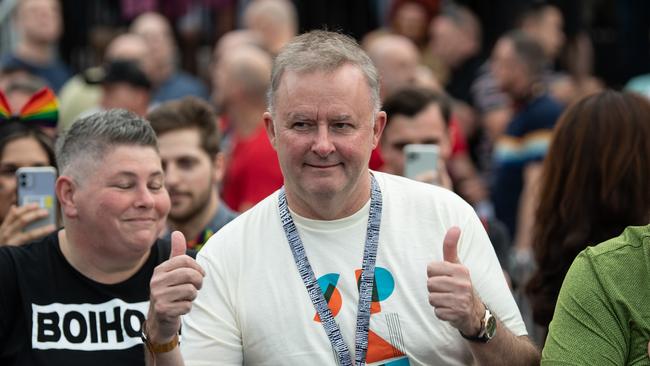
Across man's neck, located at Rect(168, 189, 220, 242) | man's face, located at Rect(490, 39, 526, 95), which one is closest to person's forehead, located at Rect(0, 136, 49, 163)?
man's neck, located at Rect(168, 189, 220, 242)

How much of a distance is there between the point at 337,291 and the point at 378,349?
0.23 m

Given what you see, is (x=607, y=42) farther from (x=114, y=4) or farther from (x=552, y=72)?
(x=114, y=4)

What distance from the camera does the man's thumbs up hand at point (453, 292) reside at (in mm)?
4078

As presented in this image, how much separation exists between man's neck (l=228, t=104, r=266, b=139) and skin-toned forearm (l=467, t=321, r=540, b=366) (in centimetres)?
510

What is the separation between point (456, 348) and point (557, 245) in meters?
1.13

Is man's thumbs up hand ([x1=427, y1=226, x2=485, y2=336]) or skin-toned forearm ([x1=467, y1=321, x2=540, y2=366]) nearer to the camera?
man's thumbs up hand ([x1=427, y1=226, x2=485, y2=336])

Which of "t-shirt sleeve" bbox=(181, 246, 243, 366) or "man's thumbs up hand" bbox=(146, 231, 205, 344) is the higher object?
"man's thumbs up hand" bbox=(146, 231, 205, 344)

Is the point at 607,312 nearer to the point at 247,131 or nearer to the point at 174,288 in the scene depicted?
the point at 174,288

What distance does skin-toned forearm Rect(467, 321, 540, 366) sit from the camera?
4.23 m

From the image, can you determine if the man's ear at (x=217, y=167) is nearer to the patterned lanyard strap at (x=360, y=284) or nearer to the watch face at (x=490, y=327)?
the patterned lanyard strap at (x=360, y=284)

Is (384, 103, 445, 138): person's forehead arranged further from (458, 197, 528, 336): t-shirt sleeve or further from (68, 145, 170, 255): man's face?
(458, 197, 528, 336): t-shirt sleeve

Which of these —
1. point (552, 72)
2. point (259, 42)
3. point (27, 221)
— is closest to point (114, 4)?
point (259, 42)

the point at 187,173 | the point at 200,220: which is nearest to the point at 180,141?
the point at 187,173

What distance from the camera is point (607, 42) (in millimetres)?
13492
